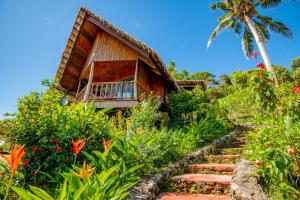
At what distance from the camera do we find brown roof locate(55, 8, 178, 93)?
8.76m

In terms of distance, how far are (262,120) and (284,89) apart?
0.66 meters

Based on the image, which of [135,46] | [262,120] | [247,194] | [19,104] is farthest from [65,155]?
[135,46]

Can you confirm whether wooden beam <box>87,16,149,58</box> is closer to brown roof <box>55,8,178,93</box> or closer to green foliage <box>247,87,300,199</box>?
brown roof <box>55,8,178,93</box>

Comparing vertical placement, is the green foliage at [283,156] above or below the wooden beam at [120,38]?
below

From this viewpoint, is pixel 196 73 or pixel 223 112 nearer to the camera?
pixel 223 112

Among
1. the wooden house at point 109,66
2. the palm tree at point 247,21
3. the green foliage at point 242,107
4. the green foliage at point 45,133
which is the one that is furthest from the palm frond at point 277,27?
the green foliage at point 45,133

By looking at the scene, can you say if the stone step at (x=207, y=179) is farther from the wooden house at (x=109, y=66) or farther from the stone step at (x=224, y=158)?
the wooden house at (x=109, y=66)

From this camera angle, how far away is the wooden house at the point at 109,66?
885 centimetres

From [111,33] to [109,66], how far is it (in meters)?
2.01

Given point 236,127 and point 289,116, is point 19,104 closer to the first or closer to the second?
point 289,116

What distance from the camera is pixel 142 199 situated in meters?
2.68

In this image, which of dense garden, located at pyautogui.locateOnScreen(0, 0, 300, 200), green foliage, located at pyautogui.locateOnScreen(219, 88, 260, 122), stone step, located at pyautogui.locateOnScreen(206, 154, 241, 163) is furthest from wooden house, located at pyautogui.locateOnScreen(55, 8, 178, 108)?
dense garden, located at pyautogui.locateOnScreen(0, 0, 300, 200)

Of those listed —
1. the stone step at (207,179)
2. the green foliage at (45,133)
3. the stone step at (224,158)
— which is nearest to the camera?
the green foliage at (45,133)

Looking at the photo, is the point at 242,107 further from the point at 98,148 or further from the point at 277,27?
the point at 98,148
